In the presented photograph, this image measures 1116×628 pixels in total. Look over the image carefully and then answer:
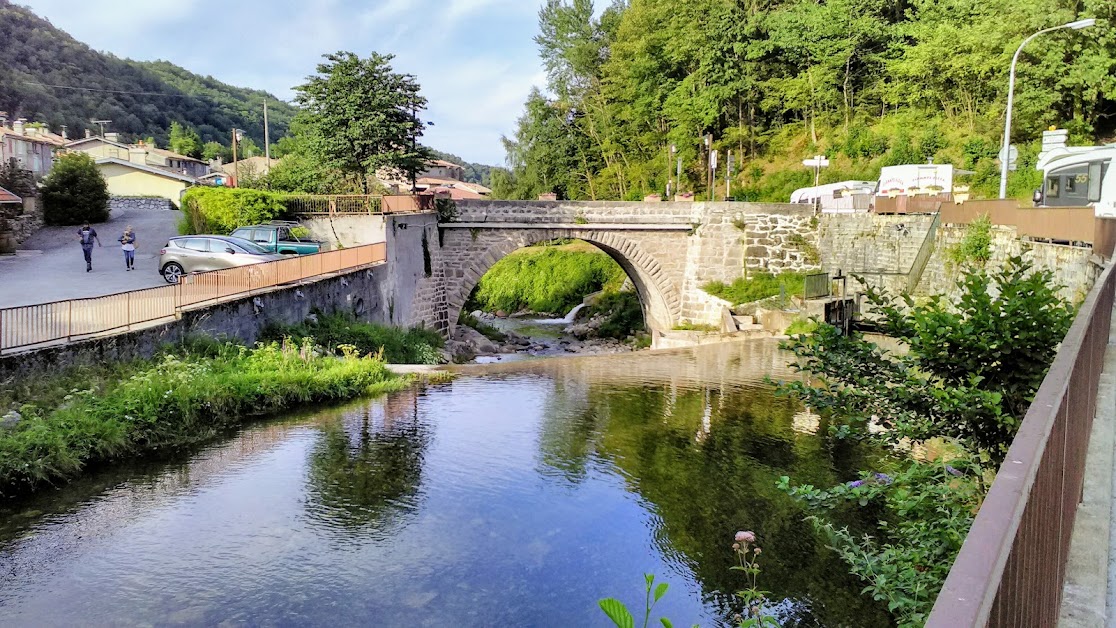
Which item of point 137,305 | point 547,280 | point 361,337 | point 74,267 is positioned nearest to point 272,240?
point 74,267

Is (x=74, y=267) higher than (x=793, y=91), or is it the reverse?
(x=793, y=91)

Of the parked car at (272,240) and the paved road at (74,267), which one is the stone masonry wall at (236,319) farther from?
the paved road at (74,267)

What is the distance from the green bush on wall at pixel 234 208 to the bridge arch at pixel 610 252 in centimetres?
608

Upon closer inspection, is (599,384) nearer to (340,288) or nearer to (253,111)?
(340,288)

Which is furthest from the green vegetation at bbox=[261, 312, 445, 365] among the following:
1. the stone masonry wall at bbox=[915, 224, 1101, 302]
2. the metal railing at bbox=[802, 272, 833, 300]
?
the stone masonry wall at bbox=[915, 224, 1101, 302]

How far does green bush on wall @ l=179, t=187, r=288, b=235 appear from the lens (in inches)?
998

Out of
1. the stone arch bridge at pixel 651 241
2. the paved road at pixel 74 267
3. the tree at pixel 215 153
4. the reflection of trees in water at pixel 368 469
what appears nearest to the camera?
the reflection of trees in water at pixel 368 469

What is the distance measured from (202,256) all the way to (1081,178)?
20907 millimetres

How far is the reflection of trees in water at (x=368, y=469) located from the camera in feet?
32.7

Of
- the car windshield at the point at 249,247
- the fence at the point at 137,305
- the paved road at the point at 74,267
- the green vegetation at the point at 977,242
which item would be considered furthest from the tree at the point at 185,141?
the green vegetation at the point at 977,242

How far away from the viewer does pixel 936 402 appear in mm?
7156

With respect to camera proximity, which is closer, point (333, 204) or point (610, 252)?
point (333, 204)

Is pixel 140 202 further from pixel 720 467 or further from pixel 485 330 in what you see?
pixel 720 467

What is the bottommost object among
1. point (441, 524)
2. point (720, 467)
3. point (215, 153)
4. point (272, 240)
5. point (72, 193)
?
point (441, 524)
